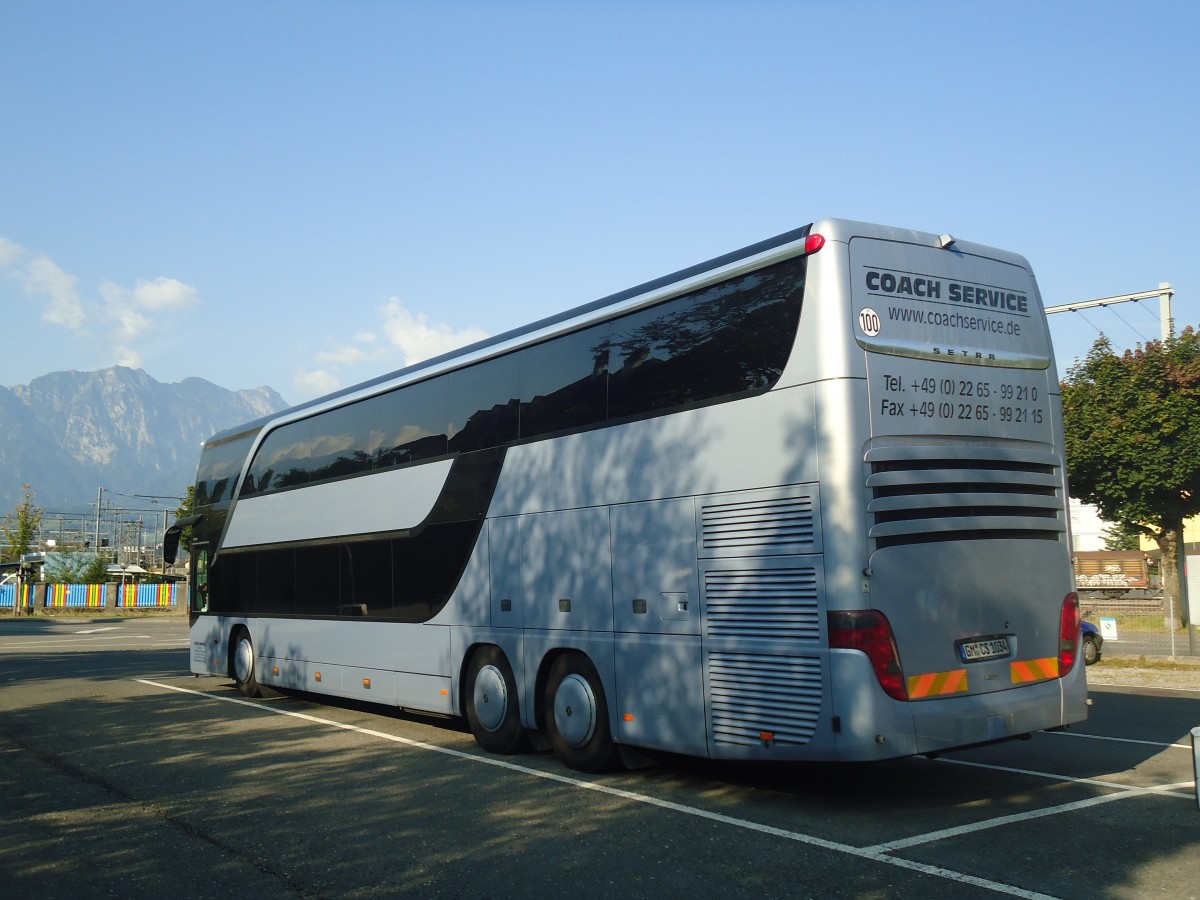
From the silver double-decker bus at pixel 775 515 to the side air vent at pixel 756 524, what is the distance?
0.06 ft

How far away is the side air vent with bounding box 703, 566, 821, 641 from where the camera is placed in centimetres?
755

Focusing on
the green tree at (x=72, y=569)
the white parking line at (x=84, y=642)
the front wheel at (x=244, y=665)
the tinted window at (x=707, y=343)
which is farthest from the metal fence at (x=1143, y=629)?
the green tree at (x=72, y=569)

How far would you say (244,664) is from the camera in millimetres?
16688

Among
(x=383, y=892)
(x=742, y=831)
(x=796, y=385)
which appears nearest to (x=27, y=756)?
(x=383, y=892)

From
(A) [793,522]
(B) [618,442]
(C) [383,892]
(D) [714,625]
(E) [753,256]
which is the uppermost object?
(E) [753,256]

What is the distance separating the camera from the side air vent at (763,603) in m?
7.55

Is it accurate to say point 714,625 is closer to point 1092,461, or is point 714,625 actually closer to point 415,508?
point 415,508

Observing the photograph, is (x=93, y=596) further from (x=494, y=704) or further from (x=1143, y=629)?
(x=494, y=704)

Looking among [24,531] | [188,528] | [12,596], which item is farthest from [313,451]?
[24,531]

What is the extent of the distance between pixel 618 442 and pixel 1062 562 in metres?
3.68

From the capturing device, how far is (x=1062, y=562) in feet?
28.1

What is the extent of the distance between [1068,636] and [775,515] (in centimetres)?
266

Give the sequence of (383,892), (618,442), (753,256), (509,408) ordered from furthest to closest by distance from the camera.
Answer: (509,408), (618,442), (753,256), (383,892)

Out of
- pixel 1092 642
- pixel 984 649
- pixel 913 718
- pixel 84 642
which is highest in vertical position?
pixel 984 649
